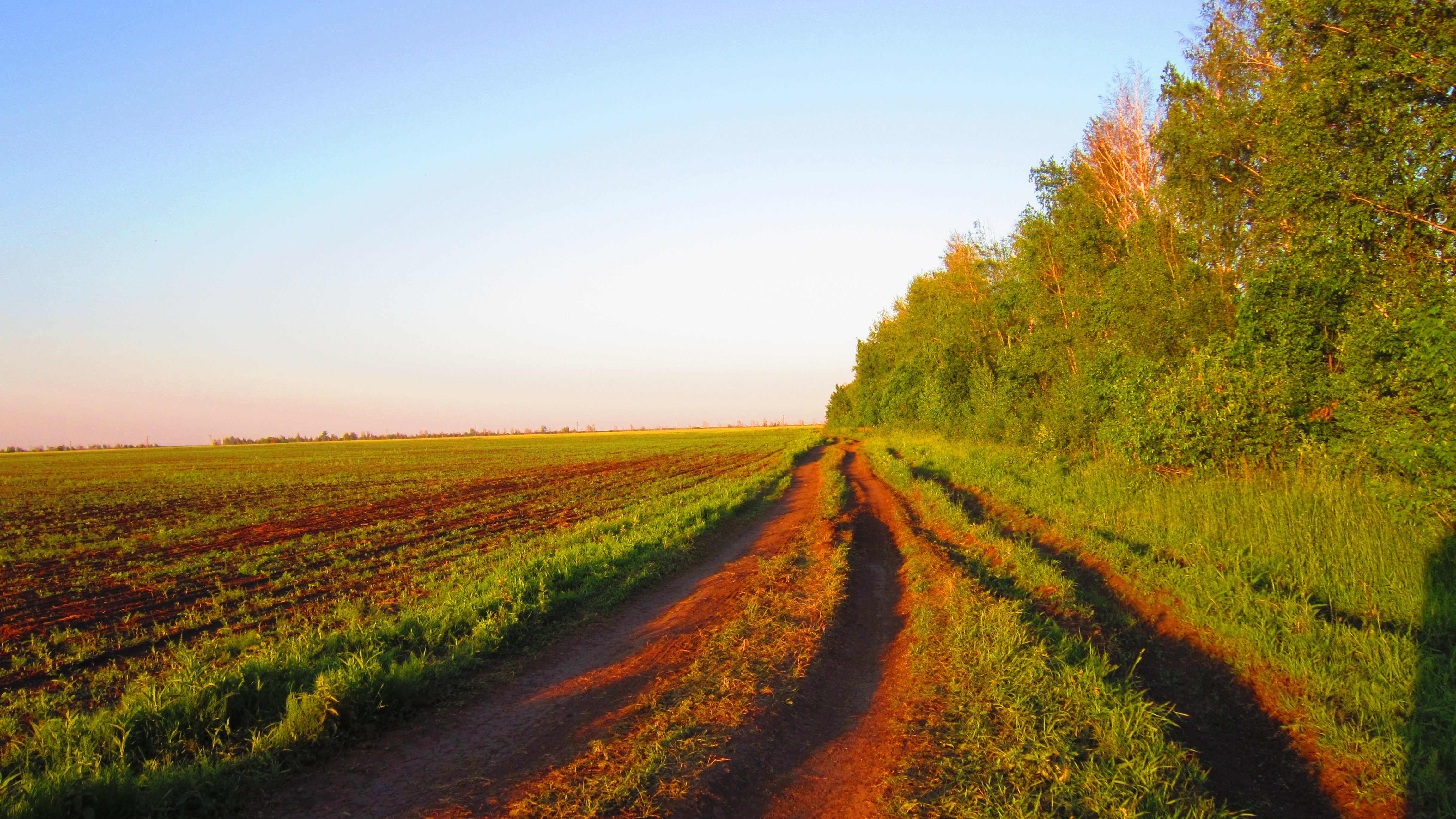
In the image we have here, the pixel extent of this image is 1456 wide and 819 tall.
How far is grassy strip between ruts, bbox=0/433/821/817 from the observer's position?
3.79m

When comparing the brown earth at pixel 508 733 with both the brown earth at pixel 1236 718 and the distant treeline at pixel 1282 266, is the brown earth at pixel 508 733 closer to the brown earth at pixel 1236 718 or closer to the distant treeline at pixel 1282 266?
the brown earth at pixel 1236 718

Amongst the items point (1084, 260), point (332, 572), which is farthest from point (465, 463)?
point (1084, 260)

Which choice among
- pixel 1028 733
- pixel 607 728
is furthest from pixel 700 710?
pixel 1028 733

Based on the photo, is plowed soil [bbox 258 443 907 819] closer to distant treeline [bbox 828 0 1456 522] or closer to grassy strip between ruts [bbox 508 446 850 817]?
grassy strip between ruts [bbox 508 446 850 817]

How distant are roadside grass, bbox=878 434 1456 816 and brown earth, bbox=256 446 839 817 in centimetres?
477

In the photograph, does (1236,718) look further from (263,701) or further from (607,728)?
(263,701)

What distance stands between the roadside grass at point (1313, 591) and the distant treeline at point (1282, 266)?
93 centimetres

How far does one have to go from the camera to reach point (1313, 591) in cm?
737

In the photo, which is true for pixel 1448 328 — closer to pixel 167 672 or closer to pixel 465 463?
pixel 167 672

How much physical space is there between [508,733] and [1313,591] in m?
8.43

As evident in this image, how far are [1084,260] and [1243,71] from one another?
18.9ft

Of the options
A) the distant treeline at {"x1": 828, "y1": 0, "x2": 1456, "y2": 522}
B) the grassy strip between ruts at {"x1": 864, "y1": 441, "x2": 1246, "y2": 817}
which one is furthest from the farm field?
the distant treeline at {"x1": 828, "y1": 0, "x2": 1456, "y2": 522}

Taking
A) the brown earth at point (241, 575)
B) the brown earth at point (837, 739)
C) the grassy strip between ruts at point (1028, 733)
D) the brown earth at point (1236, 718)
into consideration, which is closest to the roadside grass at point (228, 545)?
the brown earth at point (241, 575)

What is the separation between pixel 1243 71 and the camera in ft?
56.7
